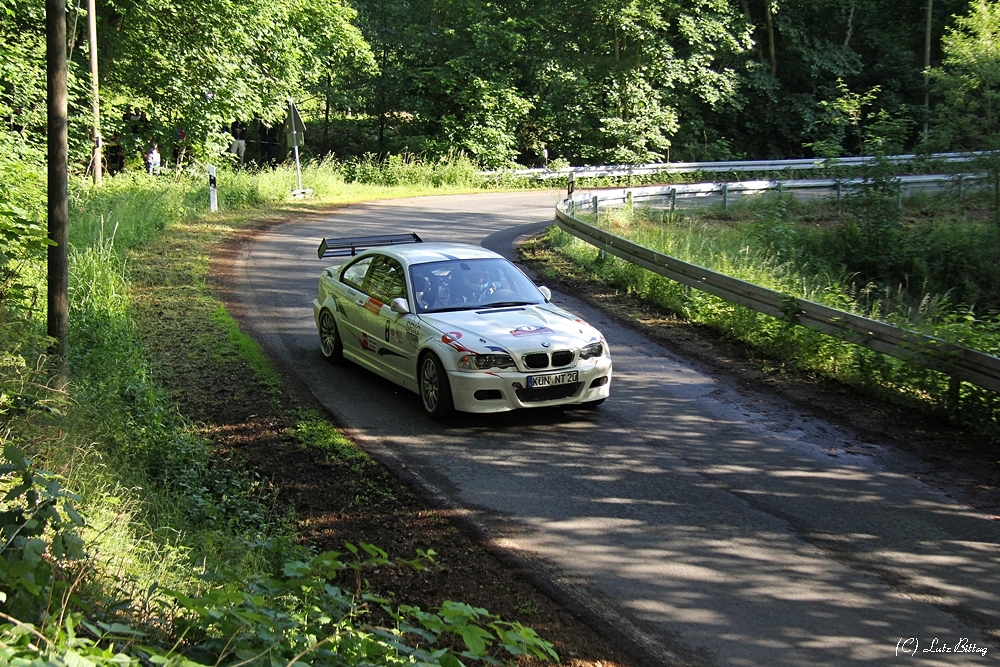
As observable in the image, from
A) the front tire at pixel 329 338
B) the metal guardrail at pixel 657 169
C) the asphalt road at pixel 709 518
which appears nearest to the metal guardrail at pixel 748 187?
the metal guardrail at pixel 657 169

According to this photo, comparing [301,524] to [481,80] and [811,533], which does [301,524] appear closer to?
[811,533]

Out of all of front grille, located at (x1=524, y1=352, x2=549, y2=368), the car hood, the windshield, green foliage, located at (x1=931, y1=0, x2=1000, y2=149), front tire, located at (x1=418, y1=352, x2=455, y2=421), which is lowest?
front tire, located at (x1=418, y1=352, x2=455, y2=421)

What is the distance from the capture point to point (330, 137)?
47.1 metres

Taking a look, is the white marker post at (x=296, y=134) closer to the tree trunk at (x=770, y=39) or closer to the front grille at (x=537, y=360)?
the front grille at (x=537, y=360)

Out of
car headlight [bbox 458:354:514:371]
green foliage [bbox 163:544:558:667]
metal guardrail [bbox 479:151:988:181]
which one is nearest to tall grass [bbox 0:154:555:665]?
green foliage [bbox 163:544:558:667]

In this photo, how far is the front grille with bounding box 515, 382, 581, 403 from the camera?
9258 mm

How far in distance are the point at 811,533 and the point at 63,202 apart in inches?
284

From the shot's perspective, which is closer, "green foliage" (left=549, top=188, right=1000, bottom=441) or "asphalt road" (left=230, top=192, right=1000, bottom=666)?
"asphalt road" (left=230, top=192, right=1000, bottom=666)

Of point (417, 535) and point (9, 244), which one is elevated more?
point (9, 244)

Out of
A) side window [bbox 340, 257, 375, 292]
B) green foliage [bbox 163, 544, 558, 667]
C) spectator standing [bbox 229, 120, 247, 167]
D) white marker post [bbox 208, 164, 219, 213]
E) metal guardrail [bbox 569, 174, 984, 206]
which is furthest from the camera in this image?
spectator standing [bbox 229, 120, 247, 167]

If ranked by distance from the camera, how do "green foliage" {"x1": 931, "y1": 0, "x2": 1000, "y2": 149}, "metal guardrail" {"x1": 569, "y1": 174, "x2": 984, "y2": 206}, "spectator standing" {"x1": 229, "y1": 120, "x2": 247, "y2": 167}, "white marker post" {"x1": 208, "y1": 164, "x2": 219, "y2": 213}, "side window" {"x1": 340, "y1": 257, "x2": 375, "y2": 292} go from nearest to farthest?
"side window" {"x1": 340, "y1": 257, "x2": 375, "y2": 292}, "green foliage" {"x1": 931, "y1": 0, "x2": 1000, "y2": 149}, "metal guardrail" {"x1": 569, "y1": 174, "x2": 984, "y2": 206}, "white marker post" {"x1": 208, "y1": 164, "x2": 219, "y2": 213}, "spectator standing" {"x1": 229, "y1": 120, "x2": 247, "y2": 167}

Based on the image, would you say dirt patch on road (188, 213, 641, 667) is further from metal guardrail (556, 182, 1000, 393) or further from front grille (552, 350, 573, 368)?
metal guardrail (556, 182, 1000, 393)

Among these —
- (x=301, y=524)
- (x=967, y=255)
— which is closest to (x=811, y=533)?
(x=301, y=524)

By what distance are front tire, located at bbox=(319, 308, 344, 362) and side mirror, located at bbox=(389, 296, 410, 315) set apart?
151 centimetres
